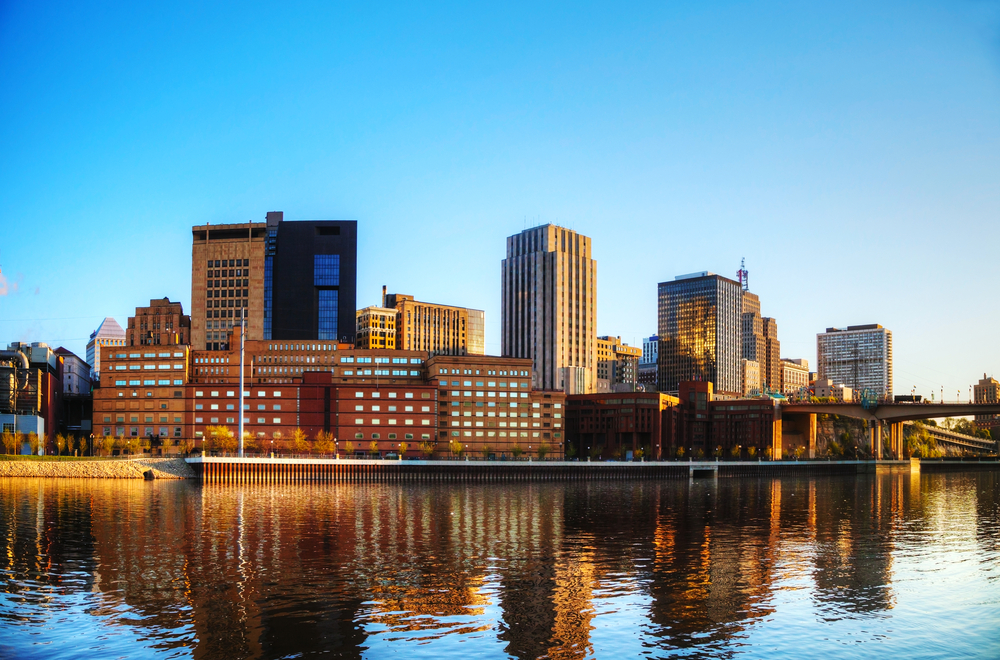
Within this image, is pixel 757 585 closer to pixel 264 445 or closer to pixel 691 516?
pixel 691 516

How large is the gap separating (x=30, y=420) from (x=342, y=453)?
6859 cm

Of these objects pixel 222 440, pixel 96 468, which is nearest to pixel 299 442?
pixel 222 440

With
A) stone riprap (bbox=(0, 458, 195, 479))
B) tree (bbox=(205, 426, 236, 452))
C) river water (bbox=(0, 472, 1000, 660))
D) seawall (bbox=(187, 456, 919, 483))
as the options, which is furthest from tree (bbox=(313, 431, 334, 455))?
river water (bbox=(0, 472, 1000, 660))

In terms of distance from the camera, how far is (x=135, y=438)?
7840 inches

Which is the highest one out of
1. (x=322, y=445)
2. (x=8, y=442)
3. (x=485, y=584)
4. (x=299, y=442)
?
(x=485, y=584)

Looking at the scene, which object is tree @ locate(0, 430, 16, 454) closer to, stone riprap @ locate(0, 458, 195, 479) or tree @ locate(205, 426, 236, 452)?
stone riprap @ locate(0, 458, 195, 479)

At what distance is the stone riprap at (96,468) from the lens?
497ft

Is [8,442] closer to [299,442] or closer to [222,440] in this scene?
[222,440]

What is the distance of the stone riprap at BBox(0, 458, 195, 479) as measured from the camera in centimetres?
15162

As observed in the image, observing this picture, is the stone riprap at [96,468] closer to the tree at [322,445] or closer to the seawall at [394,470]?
the seawall at [394,470]

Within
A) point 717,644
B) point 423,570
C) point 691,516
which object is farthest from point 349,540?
point 691,516

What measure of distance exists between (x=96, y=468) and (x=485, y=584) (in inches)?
4973

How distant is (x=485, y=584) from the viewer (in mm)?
50688

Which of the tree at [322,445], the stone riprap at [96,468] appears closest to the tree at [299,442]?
the tree at [322,445]
